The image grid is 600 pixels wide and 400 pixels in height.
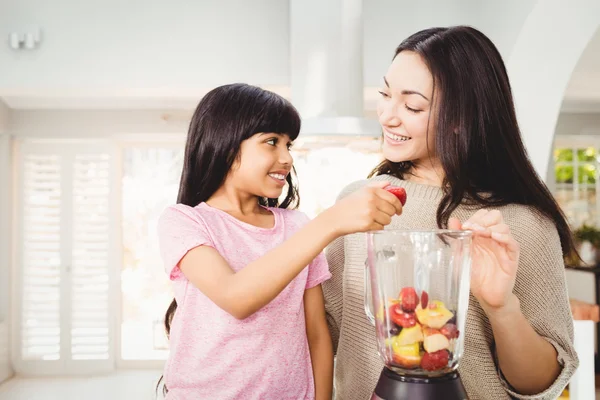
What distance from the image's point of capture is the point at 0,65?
3.55 metres

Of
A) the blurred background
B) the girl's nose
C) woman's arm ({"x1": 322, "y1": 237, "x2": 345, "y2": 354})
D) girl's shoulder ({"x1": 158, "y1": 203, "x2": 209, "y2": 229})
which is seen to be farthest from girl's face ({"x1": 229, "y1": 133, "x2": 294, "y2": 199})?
the blurred background

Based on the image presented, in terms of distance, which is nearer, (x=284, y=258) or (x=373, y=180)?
(x=284, y=258)

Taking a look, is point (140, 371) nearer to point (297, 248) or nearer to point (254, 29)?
point (254, 29)

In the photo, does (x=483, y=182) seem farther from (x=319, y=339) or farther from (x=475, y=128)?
(x=319, y=339)

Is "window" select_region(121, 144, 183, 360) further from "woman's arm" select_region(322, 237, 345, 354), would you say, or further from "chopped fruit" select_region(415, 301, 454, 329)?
"chopped fruit" select_region(415, 301, 454, 329)

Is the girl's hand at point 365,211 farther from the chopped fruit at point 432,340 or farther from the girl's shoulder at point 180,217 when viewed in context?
the girl's shoulder at point 180,217

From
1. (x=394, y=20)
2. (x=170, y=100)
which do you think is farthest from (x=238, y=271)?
(x=170, y=100)

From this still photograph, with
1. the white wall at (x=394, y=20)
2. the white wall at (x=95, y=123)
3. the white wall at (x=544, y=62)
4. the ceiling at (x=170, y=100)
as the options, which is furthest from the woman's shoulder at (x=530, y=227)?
the white wall at (x=95, y=123)

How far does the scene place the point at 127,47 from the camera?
3.56 meters

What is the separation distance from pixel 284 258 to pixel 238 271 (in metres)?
0.18

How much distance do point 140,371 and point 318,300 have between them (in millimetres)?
4890

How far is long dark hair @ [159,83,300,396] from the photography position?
106 centimetres

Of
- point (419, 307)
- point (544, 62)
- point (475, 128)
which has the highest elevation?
point (544, 62)

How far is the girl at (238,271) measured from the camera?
93 centimetres
